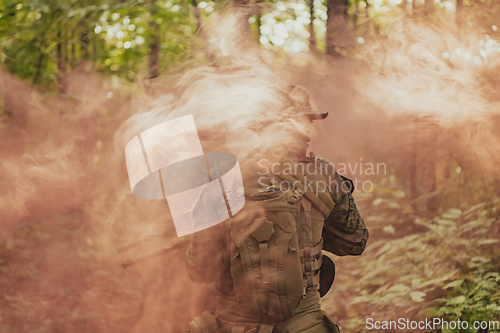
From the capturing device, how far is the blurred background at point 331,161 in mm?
4277

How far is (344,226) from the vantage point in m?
2.60

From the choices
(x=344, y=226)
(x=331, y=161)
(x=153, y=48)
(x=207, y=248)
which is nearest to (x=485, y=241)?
(x=331, y=161)

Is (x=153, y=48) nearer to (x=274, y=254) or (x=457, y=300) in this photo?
(x=274, y=254)

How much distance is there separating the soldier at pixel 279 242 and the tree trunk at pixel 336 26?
2.79 m

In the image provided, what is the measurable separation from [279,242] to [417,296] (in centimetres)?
319

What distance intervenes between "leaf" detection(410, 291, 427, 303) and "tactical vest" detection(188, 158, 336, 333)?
8.69ft

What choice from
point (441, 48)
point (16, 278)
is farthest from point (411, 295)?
point (16, 278)

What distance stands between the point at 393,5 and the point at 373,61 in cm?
92

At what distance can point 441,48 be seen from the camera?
14.4 ft

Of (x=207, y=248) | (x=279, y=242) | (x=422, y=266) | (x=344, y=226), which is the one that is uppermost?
(x=279, y=242)

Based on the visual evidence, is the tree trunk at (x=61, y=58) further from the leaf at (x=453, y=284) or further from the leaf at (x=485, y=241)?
the leaf at (x=485, y=241)

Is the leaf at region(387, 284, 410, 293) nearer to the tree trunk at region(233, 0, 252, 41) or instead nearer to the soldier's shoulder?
the soldier's shoulder

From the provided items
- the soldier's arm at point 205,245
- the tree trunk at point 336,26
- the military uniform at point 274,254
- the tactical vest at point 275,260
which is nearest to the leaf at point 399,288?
the military uniform at point 274,254

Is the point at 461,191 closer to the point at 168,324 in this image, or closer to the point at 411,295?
the point at 411,295
